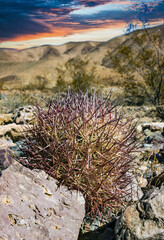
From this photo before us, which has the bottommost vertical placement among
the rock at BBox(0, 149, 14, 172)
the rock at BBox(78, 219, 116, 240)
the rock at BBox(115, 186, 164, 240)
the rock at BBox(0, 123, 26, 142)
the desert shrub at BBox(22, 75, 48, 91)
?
the desert shrub at BBox(22, 75, 48, 91)

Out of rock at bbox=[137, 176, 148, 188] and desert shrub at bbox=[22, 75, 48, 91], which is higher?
rock at bbox=[137, 176, 148, 188]

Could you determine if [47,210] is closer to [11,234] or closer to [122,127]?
[11,234]

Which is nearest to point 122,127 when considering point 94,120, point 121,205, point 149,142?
point 94,120

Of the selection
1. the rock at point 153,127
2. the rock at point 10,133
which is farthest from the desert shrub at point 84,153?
the rock at point 153,127

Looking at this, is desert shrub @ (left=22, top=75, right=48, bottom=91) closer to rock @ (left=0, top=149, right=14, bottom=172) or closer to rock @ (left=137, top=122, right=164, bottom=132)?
rock @ (left=137, top=122, right=164, bottom=132)

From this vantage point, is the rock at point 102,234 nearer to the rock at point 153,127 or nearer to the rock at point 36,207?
the rock at point 36,207

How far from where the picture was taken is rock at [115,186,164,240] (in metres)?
1.90

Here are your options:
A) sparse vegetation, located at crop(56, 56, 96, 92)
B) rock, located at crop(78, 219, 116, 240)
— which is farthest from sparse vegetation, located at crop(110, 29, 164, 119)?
rock, located at crop(78, 219, 116, 240)

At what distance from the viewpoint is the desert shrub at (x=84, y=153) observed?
2400 mm

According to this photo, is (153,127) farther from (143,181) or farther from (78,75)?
(78,75)

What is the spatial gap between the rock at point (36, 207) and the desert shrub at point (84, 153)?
15 cm

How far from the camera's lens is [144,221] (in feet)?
6.53

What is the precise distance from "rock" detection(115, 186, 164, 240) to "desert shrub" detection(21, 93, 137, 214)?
41 cm

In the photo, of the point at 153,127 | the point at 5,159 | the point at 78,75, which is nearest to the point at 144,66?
the point at 153,127
